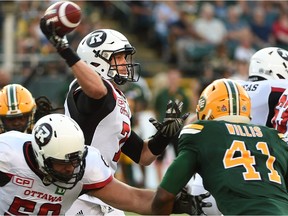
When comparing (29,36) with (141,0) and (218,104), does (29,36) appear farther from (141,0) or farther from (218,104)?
(218,104)

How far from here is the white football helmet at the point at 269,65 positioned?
22.9 feet

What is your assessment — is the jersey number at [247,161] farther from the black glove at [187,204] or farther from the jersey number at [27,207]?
the jersey number at [27,207]

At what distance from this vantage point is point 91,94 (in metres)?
5.30

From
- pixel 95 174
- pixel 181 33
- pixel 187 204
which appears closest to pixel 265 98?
pixel 187 204

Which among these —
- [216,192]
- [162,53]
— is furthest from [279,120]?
[162,53]

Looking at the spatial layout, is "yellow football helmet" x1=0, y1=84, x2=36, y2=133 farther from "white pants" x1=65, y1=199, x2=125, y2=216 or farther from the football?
the football

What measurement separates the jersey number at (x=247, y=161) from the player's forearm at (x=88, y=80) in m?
1.08

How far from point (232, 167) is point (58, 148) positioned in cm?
99

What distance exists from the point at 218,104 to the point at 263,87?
2.01 m

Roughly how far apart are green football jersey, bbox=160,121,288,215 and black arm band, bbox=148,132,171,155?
1258mm

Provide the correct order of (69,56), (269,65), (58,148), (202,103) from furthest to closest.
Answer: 1. (269,65)
2. (69,56)
3. (202,103)
4. (58,148)

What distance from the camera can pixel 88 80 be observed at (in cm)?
522

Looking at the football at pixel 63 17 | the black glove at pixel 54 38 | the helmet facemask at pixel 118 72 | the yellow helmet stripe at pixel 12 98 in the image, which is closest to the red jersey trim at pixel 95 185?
the black glove at pixel 54 38

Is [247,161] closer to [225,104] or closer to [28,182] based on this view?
[225,104]
